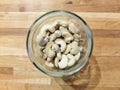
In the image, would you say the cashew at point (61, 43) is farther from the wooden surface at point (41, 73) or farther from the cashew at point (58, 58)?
the wooden surface at point (41, 73)

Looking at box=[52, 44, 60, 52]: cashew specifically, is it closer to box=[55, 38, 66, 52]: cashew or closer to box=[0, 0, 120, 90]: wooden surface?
box=[55, 38, 66, 52]: cashew

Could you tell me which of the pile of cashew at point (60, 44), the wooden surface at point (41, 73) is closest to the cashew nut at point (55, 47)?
the pile of cashew at point (60, 44)

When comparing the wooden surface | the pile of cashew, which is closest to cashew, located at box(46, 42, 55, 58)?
the pile of cashew

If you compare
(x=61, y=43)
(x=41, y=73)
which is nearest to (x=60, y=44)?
(x=61, y=43)

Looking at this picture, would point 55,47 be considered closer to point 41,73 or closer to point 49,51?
point 49,51

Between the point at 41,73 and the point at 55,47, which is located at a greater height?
the point at 55,47

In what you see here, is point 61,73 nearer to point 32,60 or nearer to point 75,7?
point 32,60

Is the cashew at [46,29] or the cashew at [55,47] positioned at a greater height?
the cashew at [46,29]
